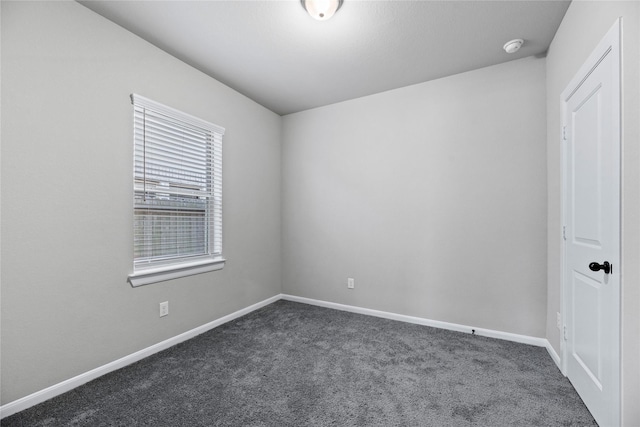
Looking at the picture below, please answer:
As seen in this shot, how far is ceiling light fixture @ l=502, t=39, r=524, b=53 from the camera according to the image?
227cm

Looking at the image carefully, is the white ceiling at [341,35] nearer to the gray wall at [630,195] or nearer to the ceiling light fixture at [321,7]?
the ceiling light fixture at [321,7]

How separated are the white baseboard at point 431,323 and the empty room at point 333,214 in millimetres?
19

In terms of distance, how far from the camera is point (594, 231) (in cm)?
159

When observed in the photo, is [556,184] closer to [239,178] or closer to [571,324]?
[571,324]

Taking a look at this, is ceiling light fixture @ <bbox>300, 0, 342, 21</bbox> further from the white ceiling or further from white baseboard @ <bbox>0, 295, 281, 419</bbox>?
white baseboard @ <bbox>0, 295, 281, 419</bbox>

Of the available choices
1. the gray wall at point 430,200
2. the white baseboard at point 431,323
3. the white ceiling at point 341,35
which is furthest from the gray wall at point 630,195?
the white baseboard at point 431,323

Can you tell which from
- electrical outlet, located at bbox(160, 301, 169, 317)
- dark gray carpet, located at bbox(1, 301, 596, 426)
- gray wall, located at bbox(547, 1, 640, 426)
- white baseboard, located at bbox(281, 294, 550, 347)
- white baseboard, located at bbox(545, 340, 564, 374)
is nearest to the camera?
gray wall, located at bbox(547, 1, 640, 426)

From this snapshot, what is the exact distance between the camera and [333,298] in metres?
3.59

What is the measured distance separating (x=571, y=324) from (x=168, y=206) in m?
3.29

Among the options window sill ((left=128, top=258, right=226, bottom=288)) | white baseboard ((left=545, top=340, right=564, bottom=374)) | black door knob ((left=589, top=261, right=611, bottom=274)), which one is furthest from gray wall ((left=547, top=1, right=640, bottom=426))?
window sill ((left=128, top=258, right=226, bottom=288))

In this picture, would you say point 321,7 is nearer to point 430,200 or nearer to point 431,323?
point 430,200

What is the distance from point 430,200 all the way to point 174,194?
2.58 metres

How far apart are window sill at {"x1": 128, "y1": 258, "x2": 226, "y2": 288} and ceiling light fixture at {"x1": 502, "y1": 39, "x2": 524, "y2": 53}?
10.9ft

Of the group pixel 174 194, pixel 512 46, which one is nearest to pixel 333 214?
pixel 174 194
